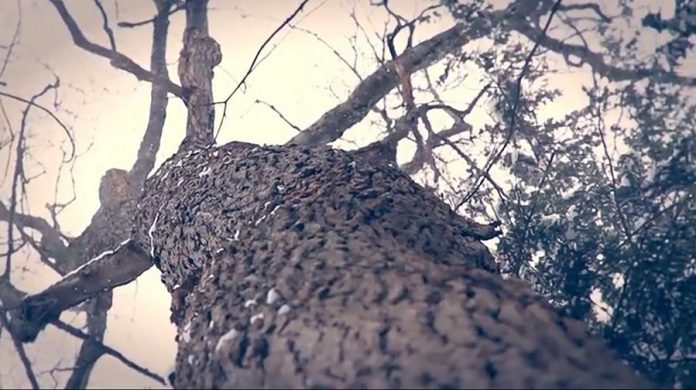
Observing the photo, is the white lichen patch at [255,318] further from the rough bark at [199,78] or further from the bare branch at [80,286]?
the rough bark at [199,78]

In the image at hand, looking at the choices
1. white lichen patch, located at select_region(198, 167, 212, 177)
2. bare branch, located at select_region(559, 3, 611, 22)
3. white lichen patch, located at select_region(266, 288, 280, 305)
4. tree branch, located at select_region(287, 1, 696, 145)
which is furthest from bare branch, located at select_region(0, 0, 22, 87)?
white lichen patch, located at select_region(266, 288, 280, 305)

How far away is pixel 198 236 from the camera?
6.28 ft

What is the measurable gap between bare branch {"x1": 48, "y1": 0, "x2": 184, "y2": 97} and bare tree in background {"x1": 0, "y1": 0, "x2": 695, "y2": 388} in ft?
2.71

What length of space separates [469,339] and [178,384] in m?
0.64

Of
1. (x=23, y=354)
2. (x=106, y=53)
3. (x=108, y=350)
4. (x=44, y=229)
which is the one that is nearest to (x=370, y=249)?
(x=108, y=350)

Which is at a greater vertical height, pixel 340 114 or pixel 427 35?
pixel 427 35

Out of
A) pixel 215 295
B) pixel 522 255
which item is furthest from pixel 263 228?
pixel 522 255

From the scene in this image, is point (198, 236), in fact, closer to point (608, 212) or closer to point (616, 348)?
point (616, 348)

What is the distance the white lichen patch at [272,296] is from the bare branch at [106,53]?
2976 millimetres

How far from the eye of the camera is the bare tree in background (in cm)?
122

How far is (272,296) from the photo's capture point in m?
1.38

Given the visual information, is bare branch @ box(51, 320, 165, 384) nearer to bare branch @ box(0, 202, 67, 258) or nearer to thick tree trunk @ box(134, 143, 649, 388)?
bare branch @ box(0, 202, 67, 258)

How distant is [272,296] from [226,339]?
124 millimetres

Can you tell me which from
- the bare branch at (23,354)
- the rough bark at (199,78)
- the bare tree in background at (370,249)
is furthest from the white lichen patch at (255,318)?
the bare branch at (23,354)
